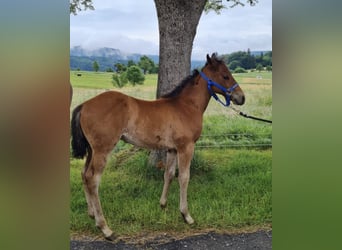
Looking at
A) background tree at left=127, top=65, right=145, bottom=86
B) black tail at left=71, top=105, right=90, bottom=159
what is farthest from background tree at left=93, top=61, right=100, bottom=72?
black tail at left=71, top=105, right=90, bottom=159

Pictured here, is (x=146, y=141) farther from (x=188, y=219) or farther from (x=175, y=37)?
(x=175, y=37)

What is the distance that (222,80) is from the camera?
2.73 m

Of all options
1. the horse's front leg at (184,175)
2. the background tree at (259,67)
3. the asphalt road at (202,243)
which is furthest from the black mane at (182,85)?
the asphalt road at (202,243)

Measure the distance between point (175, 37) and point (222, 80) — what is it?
20.6 inches


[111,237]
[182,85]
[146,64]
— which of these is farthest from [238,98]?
[111,237]

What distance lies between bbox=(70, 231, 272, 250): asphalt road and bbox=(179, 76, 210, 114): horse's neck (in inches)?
40.0

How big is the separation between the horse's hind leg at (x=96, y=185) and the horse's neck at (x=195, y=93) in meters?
0.75

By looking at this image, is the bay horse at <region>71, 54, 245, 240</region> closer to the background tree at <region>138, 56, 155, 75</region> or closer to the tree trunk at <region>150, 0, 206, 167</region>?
the tree trunk at <region>150, 0, 206, 167</region>

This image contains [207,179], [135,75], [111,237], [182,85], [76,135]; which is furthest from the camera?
[207,179]

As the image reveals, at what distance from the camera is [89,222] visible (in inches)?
107

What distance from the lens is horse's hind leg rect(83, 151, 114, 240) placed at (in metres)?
2.53

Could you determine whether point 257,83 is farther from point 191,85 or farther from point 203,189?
point 203,189
